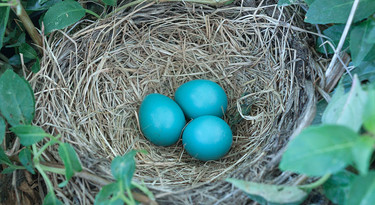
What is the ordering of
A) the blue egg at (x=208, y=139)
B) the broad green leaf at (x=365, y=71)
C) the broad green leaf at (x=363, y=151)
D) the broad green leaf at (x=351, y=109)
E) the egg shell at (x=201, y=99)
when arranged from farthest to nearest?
the egg shell at (x=201, y=99), the blue egg at (x=208, y=139), the broad green leaf at (x=365, y=71), the broad green leaf at (x=351, y=109), the broad green leaf at (x=363, y=151)

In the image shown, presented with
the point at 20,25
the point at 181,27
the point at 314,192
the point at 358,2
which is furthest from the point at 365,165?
the point at 20,25

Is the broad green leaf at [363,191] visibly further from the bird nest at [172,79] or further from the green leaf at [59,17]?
the green leaf at [59,17]

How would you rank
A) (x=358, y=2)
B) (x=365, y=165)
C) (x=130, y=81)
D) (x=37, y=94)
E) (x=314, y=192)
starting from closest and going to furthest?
(x=365, y=165), (x=314, y=192), (x=358, y=2), (x=37, y=94), (x=130, y=81)

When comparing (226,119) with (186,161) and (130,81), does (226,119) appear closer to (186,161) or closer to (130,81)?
(186,161)

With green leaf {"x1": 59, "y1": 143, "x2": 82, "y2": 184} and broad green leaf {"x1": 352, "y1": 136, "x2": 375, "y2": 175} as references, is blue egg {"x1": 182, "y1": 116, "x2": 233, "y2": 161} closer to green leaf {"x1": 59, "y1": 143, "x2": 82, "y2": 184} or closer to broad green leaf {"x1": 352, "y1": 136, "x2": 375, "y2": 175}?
green leaf {"x1": 59, "y1": 143, "x2": 82, "y2": 184}

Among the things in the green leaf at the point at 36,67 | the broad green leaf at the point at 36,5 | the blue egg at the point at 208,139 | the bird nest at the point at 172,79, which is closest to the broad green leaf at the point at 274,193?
the bird nest at the point at 172,79

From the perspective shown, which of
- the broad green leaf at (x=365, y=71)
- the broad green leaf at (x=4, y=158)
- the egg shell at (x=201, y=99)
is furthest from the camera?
the egg shell at (x=201, y=99)
